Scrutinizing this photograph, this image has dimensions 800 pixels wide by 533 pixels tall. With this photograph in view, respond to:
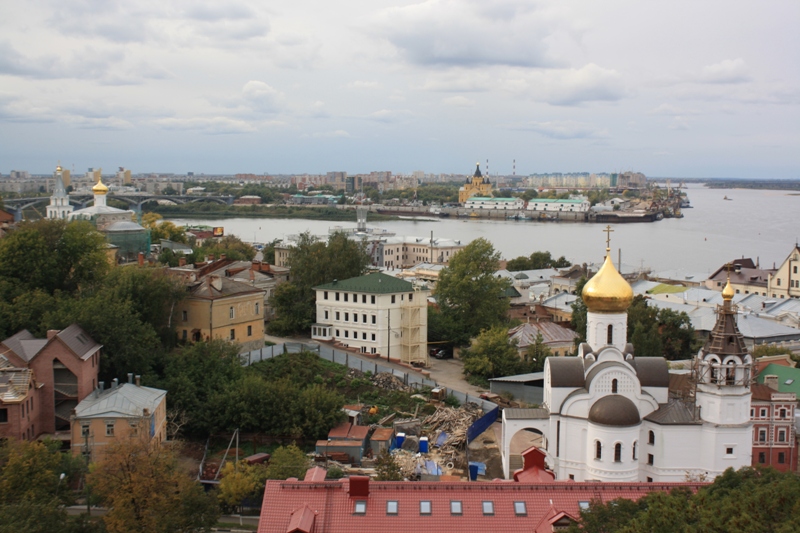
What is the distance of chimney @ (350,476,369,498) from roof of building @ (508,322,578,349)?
14405mm

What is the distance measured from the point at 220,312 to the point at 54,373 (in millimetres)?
5302

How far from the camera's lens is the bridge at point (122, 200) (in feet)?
281

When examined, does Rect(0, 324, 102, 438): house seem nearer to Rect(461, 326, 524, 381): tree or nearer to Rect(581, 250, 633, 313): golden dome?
Rect(581, 250, 633, 313): golden dome

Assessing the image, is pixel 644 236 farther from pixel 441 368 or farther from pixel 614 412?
pixel 614 412

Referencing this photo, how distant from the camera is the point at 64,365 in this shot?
50.2 ft

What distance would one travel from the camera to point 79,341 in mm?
16047

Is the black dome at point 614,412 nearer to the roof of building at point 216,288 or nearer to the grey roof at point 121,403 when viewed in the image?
the grey roof at point 121,403

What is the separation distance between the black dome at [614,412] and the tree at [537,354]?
841 centimetres

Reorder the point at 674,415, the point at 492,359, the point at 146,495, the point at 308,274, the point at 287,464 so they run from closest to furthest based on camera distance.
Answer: the point at 146,495
the point at 287,464
the point at 674,415
the point at 492,359
the point at 308,274

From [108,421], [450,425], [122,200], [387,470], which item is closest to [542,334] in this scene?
Answer: [450,425]

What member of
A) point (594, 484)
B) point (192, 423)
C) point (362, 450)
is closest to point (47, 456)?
point (192, 423)

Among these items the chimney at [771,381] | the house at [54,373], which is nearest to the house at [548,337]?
the chimney at [771,381]

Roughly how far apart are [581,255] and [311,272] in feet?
130

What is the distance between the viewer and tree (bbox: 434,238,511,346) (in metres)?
26.5
